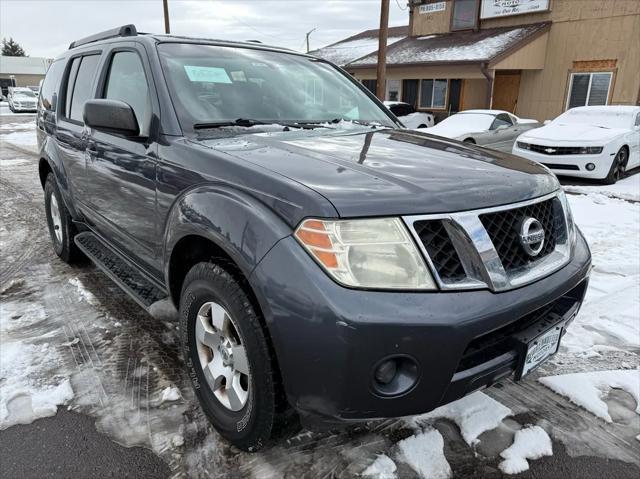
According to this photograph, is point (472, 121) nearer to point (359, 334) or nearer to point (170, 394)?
point (170, 394)

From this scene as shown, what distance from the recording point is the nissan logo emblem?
201 centimetres

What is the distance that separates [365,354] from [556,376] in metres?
1.80

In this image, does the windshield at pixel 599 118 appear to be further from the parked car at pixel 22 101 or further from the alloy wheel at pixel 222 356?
the parked car at pixel 22 101

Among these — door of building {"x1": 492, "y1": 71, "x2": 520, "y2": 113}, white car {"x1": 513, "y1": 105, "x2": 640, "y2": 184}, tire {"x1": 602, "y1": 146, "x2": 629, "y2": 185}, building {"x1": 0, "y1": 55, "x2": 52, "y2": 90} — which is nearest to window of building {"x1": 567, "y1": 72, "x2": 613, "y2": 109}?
door of building {"x1": 492, "y1": 71, "x2": 520, "y2": 113}

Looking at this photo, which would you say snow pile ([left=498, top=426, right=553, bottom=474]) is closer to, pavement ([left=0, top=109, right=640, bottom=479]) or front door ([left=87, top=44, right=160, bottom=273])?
pavement ([left=0, top=109, right=640, bottom=479])

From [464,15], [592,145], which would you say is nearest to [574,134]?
[592,145]

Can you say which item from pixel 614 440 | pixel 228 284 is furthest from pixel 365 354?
pixel 614 440

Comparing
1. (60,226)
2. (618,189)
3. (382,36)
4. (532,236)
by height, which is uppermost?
(382,36)

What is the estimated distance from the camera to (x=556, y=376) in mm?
2896

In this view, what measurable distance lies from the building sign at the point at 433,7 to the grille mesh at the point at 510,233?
71.4ft

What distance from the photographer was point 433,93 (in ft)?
70.5

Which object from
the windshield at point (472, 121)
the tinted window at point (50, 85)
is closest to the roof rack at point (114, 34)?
the tinted window at point (50, 85)

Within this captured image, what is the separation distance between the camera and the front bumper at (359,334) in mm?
1643

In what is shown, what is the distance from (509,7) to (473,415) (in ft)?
65.4
